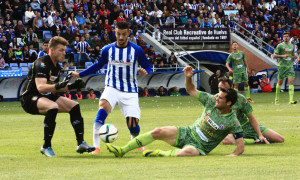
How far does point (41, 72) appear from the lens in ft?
31.0

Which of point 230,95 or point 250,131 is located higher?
point 230,95

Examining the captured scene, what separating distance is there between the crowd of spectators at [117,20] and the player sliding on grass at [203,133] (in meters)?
21.1

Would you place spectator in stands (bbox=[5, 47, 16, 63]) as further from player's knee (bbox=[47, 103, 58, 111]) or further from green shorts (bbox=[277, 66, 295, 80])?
player's knee (bbox=[47, 103, 58, 111])

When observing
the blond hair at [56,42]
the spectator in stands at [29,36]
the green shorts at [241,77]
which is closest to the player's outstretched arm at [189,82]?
the blond hair at [56,42]

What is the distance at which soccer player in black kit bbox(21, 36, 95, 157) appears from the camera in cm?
939

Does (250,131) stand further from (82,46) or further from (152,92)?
(152,92)

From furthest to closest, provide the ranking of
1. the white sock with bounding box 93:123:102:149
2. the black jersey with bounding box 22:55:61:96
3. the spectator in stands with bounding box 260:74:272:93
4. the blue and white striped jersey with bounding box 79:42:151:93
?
the spectator in stands with bounding box 260:74:272:93, the blue and white striped jersey with bounding box 79:42:151:93, the white sock with bounding box 93:123:102:149, the black jersey with bounding box 22:55:61:96

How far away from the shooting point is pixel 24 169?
796cm

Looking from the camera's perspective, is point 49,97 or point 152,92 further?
Answer: point 152,92

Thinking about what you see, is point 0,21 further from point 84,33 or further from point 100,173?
point 100,173

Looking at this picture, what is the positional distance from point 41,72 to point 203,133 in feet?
8.43

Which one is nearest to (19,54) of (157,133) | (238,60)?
(238,60)

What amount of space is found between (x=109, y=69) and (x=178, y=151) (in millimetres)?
1970

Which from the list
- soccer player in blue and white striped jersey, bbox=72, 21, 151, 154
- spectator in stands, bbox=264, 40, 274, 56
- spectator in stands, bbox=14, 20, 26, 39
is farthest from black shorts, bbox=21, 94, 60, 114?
spectator in stands, bbox=264, 40, 274, 56
